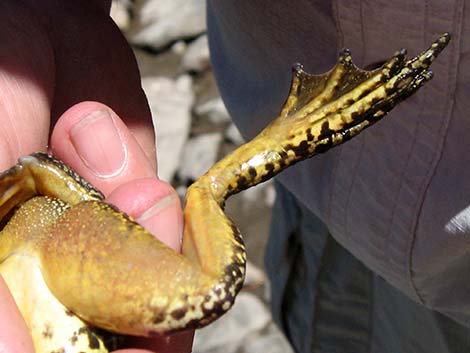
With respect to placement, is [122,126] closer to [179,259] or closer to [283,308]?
[179,259]

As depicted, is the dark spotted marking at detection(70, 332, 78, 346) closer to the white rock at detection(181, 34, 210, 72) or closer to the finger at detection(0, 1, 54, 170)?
the finger at detection(0, 1, 54, 170)

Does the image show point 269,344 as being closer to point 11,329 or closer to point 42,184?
point 42,184

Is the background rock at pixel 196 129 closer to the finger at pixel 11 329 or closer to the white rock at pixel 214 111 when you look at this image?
the white rock at pixel 214 111

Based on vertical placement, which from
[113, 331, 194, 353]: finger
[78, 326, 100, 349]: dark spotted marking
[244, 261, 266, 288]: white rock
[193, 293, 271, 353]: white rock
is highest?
[78, 326, 100, 349]: dark spotted marking

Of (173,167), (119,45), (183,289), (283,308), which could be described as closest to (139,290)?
(183,289)

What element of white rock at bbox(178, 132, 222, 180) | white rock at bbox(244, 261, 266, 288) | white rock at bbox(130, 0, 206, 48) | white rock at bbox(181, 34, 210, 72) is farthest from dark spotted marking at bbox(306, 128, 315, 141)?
white rock at bbox(130, 0, 206, 48)

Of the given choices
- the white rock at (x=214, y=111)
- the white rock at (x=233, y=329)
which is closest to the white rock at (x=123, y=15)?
the white rock at (x=214, y=111)
